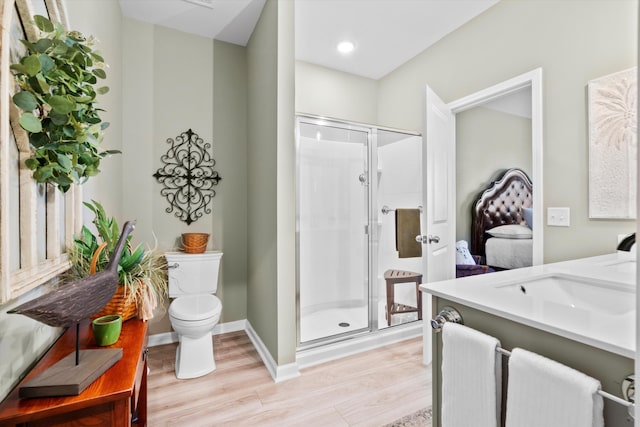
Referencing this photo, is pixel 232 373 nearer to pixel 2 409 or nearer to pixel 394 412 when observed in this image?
pixel 394 412

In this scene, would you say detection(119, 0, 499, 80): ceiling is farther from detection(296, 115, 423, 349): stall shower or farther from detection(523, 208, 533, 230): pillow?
detection(523, 208, 533, 230): pillow

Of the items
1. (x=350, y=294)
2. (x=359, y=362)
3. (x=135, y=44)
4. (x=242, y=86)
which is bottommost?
(x=359, y=362)

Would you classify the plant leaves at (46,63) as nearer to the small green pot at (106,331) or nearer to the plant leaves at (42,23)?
the plant leaves at (42,23)

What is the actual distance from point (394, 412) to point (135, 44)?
3254mm

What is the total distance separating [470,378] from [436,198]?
167 cm

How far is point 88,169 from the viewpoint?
1027mm

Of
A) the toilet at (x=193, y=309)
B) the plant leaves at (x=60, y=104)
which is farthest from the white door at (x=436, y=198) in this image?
the plant leaves at (x=60, y=104)

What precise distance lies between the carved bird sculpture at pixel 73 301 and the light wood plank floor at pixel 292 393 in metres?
1.10

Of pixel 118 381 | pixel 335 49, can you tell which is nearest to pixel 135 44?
pixel 335 49

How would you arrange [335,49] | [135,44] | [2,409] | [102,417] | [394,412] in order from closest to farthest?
[2,409], [102,417], [394,412], [135,44], [335,49]

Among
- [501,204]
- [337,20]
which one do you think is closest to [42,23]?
[337,20]

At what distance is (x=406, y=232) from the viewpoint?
116 inches

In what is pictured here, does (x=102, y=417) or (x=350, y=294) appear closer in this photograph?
(x=102, y=417)

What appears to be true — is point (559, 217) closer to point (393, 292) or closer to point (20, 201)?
point (393, 292)
